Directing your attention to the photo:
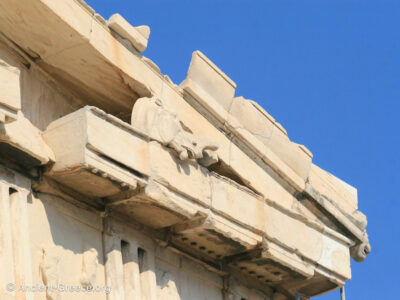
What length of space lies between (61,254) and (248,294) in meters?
2.83

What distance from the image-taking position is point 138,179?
1220cm

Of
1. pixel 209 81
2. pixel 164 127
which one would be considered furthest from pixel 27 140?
pixel 209 81

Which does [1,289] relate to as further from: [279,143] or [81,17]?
[279,143]

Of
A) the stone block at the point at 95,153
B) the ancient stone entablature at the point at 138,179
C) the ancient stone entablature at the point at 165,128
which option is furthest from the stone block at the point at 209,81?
the stone block at the point at 95,153

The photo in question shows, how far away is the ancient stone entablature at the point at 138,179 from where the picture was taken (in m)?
11.8

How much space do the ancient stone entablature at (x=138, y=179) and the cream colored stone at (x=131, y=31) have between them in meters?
0.02

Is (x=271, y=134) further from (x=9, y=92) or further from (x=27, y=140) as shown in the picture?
(x=9, y=92)

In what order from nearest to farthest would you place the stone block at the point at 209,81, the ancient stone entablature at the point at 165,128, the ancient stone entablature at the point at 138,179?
the ancient stone entablature at the point at 138,179, the ancient stone entablature at the point at 165,128, the stone block at the point at 209,81

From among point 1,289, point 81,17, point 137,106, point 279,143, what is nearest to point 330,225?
point 279,143

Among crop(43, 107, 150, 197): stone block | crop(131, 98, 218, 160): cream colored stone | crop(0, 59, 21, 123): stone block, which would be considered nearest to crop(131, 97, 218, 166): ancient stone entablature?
crop(131, 98, 218, 160): cream colored stone

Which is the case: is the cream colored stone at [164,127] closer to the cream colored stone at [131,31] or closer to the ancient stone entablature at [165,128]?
the ancient stone entablature at [165,128]

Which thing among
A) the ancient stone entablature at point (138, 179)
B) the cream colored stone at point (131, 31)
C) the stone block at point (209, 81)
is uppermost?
the cream colored stone at point (131, 31)

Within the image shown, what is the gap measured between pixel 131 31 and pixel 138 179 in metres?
1.47

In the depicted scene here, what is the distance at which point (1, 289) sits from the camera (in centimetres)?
1084
